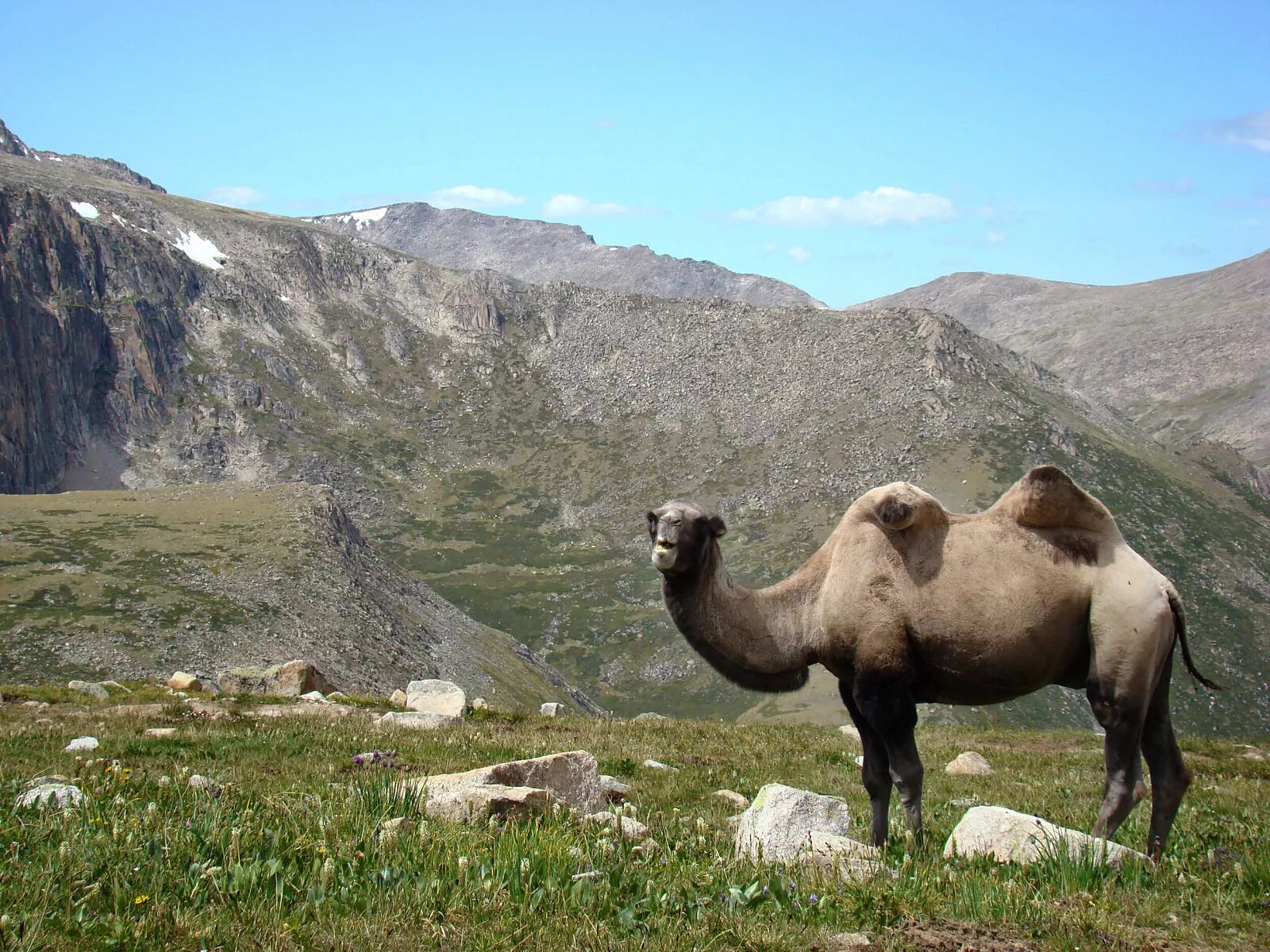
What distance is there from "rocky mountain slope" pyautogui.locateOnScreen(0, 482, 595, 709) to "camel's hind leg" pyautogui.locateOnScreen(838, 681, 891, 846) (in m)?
66.2

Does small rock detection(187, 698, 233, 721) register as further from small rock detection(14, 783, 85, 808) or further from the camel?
the camel

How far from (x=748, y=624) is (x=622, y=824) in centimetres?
370

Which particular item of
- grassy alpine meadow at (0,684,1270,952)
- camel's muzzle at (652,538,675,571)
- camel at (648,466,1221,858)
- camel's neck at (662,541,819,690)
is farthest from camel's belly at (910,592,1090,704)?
camel's muzzle at (652,538,675,571)

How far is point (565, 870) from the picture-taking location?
6.92 metres

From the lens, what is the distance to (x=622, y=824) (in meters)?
9.08

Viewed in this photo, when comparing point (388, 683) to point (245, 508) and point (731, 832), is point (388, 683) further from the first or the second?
point (731, 832)

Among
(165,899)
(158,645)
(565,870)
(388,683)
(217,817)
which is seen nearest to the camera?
(165,899)

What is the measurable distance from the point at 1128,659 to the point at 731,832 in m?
4.30

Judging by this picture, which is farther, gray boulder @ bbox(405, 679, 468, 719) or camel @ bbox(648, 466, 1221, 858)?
gray boulder @ bbox(405, 679, 468, 719)

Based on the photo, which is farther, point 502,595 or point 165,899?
point 502,595

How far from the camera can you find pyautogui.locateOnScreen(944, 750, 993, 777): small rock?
59.5 ft

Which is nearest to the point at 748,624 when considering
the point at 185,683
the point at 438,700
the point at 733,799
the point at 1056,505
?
the point at 733,799

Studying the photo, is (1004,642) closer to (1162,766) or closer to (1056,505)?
(1056,505)

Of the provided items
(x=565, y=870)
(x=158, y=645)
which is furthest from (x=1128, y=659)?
(x=158, y=645)
